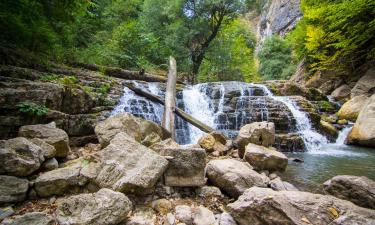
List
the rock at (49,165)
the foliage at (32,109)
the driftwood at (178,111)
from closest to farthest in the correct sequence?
1. the rock at (49,165)
2. the foliage at (32,109)
3. the driftwood at (178,111)

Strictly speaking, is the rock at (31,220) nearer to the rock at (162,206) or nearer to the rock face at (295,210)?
the rock at (162,206)

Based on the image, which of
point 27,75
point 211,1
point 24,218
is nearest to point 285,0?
point 211,1

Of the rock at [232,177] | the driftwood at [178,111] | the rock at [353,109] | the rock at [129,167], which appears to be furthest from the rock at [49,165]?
the rock at [353,109]

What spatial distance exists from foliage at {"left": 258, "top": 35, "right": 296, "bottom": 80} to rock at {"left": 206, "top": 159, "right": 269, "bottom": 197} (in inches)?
808

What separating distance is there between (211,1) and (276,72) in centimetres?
1210

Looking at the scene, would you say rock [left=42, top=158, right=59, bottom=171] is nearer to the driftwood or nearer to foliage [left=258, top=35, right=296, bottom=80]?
the driftwood

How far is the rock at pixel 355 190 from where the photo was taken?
276cm

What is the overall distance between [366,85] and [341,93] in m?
1.58

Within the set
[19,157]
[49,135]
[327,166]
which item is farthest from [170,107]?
[19,157]

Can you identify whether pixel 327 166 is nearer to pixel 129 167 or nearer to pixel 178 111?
pixel 178 111

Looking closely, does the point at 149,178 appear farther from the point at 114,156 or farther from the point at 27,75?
the point at 27,75

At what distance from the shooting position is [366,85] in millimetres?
11984

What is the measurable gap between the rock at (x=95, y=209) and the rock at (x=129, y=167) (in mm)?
320

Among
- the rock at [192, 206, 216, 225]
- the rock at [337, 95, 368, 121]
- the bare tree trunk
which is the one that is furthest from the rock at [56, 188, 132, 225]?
the rock at [337, 95, 368, 121]
